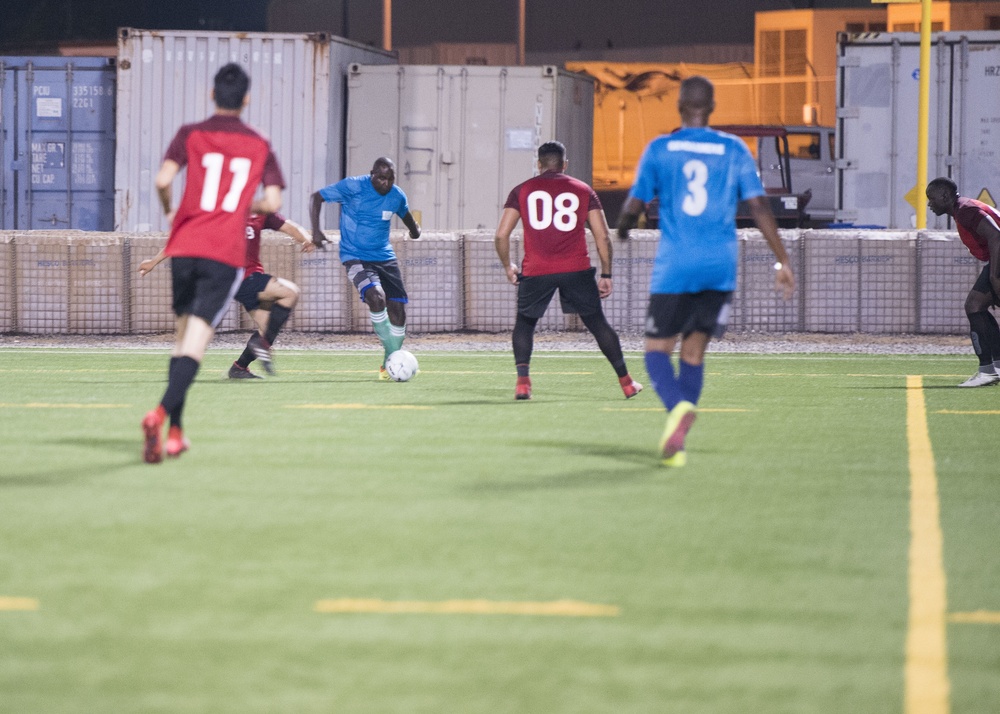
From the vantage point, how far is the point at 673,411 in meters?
7.77

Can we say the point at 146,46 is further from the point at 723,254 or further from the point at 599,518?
the point at 599,518

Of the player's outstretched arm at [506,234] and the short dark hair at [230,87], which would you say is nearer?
the short dark hair at [230,87]

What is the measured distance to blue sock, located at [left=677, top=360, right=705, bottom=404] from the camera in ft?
25.9

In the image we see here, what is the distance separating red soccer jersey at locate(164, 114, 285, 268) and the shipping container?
16445 mm

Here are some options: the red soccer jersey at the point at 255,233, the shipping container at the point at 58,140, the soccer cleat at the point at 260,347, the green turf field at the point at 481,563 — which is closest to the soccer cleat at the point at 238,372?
the soccer cleat at the point at 260,347

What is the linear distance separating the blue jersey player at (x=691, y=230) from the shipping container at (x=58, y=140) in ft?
56.9

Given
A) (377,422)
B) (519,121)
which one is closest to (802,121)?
(519,121)

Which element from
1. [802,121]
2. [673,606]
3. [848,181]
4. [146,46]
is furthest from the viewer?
[802,121]

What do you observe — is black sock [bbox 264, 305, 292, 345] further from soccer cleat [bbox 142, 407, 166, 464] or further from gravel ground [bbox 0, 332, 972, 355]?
soccer cleat [bbox 142, 407, 166, 464]

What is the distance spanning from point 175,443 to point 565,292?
4047mm

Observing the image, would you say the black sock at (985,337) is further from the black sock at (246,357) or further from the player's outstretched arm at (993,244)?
the black sock at (246,357)

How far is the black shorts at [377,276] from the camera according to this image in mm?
13078

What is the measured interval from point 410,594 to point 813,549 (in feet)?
5.28

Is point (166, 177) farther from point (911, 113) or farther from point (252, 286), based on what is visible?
point (911, 113)
